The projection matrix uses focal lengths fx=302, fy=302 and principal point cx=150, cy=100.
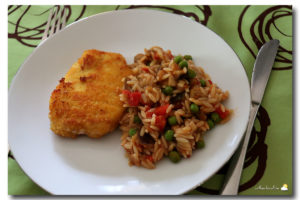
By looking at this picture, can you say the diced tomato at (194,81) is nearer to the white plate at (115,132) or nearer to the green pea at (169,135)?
the white plate at (115,132)

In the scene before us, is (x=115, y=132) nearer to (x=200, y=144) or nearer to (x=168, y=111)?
(x=168, y=111)

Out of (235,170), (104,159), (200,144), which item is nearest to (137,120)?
(104,159)

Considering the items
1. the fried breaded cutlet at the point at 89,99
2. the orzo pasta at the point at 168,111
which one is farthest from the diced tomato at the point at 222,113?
the fried breaded cutlet at the point at 89,99

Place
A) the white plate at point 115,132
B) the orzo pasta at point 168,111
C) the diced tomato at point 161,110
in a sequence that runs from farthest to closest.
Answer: the diced tomato at point 161,110 < the orzo pasta at point 168,111 < the white plate at point 115,132

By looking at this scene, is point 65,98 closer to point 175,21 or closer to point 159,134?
point 159,134

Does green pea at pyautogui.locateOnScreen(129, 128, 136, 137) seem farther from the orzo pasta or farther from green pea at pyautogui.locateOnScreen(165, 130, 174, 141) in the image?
green pea at pyautogui.locateOnScreen(165, 130, 174, 141)

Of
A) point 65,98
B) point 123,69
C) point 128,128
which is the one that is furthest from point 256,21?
point 65,98

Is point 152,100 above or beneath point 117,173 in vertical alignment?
above
